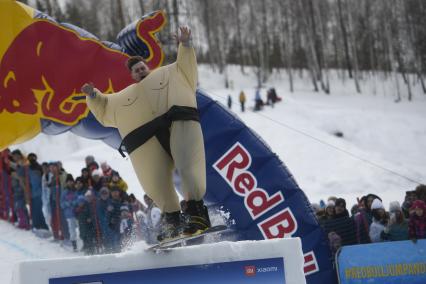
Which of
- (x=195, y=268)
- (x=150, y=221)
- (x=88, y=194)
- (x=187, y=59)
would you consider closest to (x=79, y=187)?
(x=88, y=194)

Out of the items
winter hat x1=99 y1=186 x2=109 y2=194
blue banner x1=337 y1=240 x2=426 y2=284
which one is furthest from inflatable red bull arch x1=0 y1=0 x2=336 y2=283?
winter hat x1=99 y1=186 x2=109 y2=194

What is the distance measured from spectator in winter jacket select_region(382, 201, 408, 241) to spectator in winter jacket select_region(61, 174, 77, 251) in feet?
16.1

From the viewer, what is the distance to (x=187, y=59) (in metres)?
3.28

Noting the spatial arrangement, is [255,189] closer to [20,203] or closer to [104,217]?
[104,217]

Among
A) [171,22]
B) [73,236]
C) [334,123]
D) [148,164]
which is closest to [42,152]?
[171,22]

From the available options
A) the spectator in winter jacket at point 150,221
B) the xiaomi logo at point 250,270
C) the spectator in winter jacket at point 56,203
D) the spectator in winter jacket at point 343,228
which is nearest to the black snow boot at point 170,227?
the xiaomi logo at point 250,270

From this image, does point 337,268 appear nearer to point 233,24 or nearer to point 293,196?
point 293,196

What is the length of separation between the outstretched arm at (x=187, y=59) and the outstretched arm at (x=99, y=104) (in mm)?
496

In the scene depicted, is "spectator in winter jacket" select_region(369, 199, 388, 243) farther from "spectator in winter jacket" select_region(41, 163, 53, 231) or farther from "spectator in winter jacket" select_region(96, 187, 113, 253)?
"spectator in winter jacket" select_region(41, 163, 53, 231)

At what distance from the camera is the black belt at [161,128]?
318 cm

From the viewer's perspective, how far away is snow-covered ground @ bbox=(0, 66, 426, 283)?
569 inches

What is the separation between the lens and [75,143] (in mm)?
24844

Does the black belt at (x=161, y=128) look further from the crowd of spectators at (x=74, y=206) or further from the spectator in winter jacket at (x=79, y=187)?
the spectator in winter jacket at (x=79, y=187)

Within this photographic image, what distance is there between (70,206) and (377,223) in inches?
191
